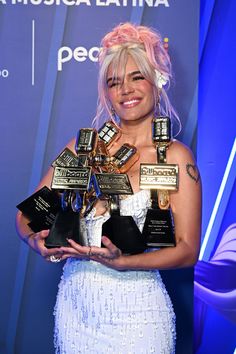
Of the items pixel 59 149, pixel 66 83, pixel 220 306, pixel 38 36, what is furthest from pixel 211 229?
pixel 38 36

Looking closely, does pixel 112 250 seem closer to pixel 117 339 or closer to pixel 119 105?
pixel 117 339

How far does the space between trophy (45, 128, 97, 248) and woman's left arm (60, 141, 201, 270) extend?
0.16 ft

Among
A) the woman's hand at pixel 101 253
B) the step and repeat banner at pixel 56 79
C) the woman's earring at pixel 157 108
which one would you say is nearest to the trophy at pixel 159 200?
the woman's hand at pixel 101 253

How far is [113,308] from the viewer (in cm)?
148

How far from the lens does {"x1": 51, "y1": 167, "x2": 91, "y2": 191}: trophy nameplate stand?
4.93ft

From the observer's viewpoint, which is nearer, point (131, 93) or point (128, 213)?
point (128, 213)

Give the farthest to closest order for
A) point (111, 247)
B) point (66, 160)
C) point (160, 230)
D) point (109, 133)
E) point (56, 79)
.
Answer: point (56, 79) < point (109, 133) < point (66, 160) < point (160, 230) < point (111, 247)

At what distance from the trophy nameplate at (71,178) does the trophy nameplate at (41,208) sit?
55 millimetres

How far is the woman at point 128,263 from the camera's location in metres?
1.47

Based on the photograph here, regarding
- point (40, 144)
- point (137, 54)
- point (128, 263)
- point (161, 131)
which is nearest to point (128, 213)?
point (128, 263)

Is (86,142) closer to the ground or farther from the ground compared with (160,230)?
farther from the ground

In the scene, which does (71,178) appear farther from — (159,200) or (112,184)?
(159,200)

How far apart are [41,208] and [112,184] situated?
0.71 ft

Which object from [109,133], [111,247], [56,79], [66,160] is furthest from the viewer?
[56,79]
